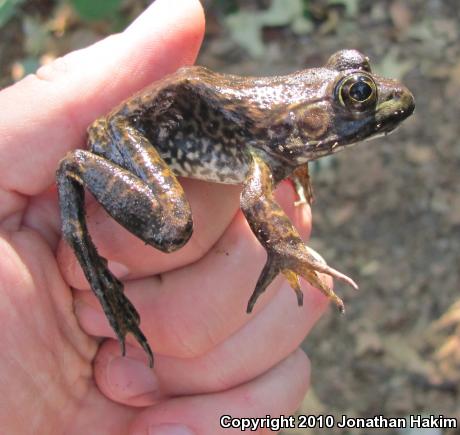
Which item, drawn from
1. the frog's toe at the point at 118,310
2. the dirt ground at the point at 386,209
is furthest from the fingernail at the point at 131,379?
the dirt ground at the point at 386,209

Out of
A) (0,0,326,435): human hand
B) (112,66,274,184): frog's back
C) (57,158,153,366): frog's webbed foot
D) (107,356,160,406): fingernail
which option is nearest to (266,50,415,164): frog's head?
(112,66,274,184): frog's back

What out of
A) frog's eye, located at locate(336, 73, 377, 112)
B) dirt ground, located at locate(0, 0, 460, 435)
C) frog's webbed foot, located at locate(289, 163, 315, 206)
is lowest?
dirt ground, located at locate(0, 0, 460, 435)

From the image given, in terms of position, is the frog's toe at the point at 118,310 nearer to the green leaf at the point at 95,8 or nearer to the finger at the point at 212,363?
the finger at the point at 212,363

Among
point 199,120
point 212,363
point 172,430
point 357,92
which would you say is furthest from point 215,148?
point 172,430

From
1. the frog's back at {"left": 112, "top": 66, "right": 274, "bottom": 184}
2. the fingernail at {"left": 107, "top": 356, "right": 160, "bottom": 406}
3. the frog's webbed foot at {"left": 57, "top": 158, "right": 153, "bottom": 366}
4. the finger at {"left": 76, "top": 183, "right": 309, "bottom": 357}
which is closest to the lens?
the frog's webbed foot at {"left": 57, "top": 158, "right": 153, "bottom": 366}

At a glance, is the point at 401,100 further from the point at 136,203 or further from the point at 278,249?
the point at 136,203

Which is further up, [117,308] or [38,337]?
[117,308]

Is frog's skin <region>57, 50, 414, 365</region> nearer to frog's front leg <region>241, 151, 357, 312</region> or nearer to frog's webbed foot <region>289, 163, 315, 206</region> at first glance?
frog's front leg <region>241, 151, 357, 312</region>
